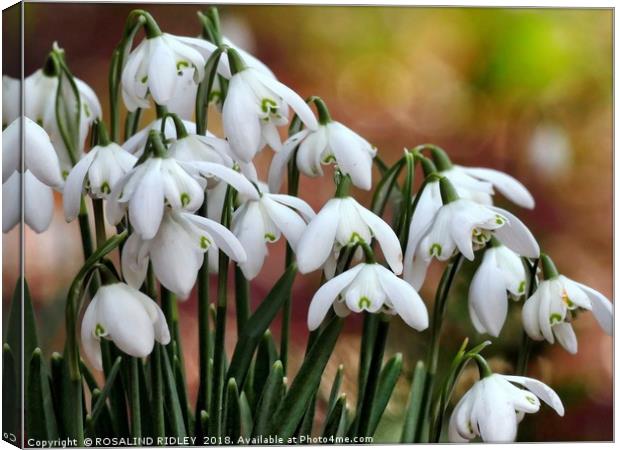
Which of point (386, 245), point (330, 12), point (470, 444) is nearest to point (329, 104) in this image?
point (330, 12)

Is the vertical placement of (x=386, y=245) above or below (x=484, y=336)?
above

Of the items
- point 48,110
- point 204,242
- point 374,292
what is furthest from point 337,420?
point 48,110

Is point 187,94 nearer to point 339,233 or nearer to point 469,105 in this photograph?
point 339,233

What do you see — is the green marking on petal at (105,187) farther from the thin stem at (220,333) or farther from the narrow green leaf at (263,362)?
the narrow green leaf at (263,362)

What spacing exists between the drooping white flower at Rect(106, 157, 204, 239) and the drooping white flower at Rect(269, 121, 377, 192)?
222 mm

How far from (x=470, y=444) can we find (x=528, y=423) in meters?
0.14

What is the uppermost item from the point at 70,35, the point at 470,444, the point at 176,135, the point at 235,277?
the point at 70,35

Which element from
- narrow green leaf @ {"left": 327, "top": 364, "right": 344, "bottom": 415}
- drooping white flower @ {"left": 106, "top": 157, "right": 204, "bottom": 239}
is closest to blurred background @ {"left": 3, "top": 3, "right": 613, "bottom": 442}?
narrow green leaf @ {"left": 327, "top": 364, "right": 344, "bottom": 415}

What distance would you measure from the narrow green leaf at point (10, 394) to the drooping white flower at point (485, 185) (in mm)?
706

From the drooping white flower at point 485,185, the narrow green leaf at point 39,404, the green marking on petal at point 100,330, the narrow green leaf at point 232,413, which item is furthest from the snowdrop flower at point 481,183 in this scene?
the narrow green leaf at point 39,404

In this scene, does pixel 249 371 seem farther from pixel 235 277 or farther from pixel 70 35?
pixel 70 35

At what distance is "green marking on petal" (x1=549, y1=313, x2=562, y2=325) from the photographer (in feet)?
6.28

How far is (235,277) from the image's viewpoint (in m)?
1.91

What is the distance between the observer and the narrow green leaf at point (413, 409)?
6.52 feet
